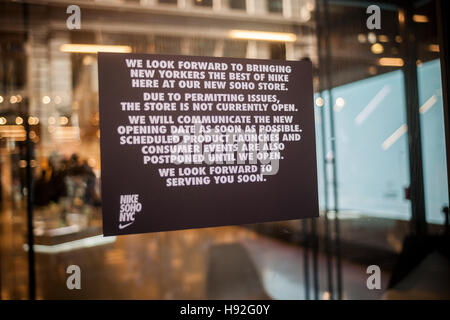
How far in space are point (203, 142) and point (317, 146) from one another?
4.01ft

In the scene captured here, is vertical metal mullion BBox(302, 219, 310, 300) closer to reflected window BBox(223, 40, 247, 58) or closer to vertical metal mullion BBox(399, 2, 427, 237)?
vertical metal mullion BBox(399, 2, 427, 237)

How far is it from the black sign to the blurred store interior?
0.35 meters

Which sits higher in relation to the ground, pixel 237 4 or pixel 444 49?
pixel 237 4

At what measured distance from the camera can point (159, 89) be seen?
2.36 m

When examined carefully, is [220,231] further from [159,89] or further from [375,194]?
[159,89]

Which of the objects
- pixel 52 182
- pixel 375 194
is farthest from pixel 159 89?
pixel 375 194

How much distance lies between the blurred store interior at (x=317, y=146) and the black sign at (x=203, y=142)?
13.9 inches

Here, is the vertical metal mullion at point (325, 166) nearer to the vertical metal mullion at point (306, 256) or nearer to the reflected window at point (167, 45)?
the vertical metal mullion at point (306, 256)

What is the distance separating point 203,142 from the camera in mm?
2439

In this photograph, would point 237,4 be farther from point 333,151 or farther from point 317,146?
point 333,151

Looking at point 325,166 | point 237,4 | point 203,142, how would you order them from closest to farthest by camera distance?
point 203,142
point 237,4
point 325,166

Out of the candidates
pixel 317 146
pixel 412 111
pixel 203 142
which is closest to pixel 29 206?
pixel 203 142

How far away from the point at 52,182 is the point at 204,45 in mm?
1908

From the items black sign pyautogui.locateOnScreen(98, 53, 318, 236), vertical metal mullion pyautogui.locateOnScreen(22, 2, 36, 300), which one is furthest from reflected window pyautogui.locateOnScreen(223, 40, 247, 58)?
vertical metal mullion pyautogui.locateOnScreen(22, 2, 36, 300)
